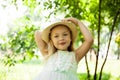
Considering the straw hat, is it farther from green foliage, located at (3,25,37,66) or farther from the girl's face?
green foliage, located at (3,25,37,66)

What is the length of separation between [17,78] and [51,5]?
2890 mm

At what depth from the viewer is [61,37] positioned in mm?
3475

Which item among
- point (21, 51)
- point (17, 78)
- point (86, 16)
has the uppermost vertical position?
point (86, 16)

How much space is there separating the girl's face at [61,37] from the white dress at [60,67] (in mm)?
77

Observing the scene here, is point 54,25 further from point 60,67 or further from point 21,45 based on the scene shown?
point 21,45

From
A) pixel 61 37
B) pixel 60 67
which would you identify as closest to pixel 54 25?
pixel 61 37

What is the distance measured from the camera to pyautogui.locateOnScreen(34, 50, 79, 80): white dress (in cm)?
345

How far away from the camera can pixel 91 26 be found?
610cm

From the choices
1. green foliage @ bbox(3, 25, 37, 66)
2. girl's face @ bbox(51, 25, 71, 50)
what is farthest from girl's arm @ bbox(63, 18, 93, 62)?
green foliage @ bbox(3, 25, 37, 66)

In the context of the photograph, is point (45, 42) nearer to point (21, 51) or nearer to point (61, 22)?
point (61, 22)

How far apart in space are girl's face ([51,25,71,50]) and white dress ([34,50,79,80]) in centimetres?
8

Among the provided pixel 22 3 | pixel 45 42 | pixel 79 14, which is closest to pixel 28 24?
pixel 22 3

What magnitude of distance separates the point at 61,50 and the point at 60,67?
0.16 m

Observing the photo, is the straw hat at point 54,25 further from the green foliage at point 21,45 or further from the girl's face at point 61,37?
the green foliage at point 21,45
